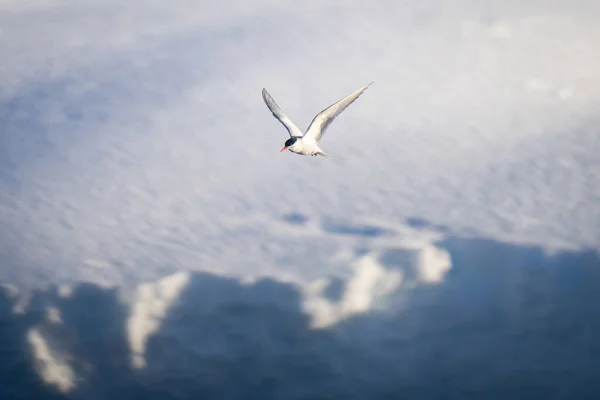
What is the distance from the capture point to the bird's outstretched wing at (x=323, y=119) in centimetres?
2766

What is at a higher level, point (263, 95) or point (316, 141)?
point (263, 95)

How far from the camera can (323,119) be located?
28312mm

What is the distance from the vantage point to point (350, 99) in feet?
89.9

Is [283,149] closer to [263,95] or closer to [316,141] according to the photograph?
[316,141]

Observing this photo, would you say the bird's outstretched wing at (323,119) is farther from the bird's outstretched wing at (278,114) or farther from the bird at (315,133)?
the bird's outstretched wing at (278,114)

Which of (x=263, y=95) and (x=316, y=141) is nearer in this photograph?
(x=316, y=141)

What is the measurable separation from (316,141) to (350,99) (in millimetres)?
2691

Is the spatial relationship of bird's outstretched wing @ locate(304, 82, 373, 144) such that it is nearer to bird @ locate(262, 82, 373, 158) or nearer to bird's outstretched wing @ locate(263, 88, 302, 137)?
bird @ locate(262, 82, 373, 158)

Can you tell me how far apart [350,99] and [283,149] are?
3824mm

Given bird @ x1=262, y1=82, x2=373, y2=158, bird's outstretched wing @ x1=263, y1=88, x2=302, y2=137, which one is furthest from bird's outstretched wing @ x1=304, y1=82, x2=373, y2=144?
bird's outstretched wing @ x1=263, y1=88, x2=302, y2=137

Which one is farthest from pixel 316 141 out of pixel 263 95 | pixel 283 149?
pixel 263 95

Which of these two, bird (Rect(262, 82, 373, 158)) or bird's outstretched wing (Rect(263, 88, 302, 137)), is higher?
bird's outstretched wing (Rect(263, 88, 302, 137))

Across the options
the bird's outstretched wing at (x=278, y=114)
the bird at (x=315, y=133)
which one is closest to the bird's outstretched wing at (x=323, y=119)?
the bird at (x=315, y=133)

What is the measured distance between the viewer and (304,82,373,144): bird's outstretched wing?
1089 inches
